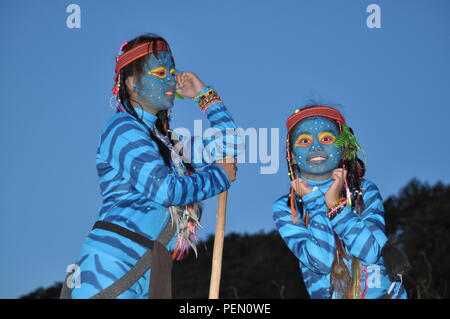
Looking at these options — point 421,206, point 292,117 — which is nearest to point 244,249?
point 421,206

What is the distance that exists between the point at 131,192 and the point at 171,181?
0.27m

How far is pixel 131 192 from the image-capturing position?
338cm

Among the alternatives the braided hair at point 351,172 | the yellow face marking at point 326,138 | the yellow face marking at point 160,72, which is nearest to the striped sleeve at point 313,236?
the braided hair at point 351,172

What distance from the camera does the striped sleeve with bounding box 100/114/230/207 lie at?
3277 mm

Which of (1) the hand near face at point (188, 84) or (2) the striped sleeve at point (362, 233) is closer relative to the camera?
(2) the striped sleeve at point (362, 233)

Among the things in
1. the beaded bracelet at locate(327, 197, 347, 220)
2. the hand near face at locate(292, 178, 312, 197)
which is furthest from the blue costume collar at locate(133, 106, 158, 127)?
the beaded bracelet at locate(327, 197, 347, 220)

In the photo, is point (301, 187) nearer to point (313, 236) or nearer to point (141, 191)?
point (313, 236)

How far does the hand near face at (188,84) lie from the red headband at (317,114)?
0.70 m

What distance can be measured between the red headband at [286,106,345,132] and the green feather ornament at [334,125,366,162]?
109mm

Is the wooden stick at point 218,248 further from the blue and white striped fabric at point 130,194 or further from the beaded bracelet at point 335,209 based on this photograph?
the beaded bracelet at point 335,209

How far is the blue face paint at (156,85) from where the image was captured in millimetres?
3744

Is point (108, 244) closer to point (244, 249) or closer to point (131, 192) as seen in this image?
point (131, 192)

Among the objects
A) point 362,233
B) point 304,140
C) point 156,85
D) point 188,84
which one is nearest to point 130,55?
point 156,85

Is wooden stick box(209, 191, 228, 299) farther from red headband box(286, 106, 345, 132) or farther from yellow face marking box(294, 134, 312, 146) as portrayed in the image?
red headband box(286, 106, 345, 132)
